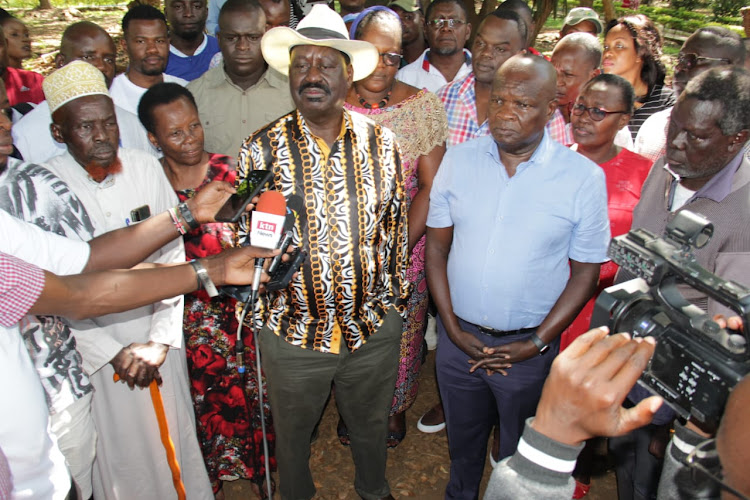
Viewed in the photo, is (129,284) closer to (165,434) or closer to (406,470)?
(165,434)

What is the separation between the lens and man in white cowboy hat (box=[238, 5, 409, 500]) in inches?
102

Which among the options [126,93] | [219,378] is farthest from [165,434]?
[126,93]

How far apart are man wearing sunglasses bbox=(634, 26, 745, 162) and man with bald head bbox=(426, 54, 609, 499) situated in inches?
52.6

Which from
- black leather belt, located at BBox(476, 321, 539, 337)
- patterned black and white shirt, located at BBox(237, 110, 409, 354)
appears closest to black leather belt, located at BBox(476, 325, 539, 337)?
black leather belt, located at BBox(476, 321, 539, 337)

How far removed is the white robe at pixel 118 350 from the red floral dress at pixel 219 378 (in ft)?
0.42

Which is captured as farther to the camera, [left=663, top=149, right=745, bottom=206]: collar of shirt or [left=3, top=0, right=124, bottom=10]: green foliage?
[left=3, top=0, right=124, bottom=10]: green foliage

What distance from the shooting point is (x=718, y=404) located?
1318 mm

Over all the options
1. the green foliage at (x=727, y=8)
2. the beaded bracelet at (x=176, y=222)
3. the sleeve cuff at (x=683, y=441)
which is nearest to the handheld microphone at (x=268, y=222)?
the beaded bracelet at (x=176, y=222)

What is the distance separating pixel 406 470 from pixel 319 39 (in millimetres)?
2636

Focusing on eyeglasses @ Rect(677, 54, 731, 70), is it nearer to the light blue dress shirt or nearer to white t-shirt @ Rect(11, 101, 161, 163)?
Result: the light blue dress shirt

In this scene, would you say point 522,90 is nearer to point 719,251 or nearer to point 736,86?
point 736,86

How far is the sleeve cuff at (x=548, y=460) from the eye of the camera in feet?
4.20

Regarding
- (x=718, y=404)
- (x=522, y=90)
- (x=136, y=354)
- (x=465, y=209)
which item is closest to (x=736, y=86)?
(x=522, y=90)

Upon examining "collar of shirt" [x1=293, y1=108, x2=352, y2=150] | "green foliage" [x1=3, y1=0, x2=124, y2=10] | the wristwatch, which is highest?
"green foliage" [x1=3, y1=0, x2=124, y2=10]
